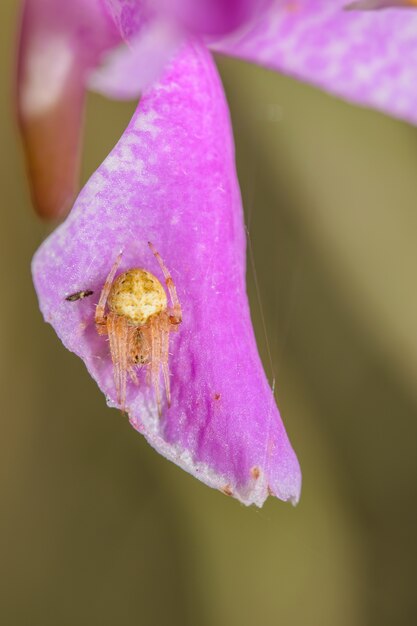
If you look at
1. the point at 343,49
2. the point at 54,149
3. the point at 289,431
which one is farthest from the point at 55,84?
the point at 289,431

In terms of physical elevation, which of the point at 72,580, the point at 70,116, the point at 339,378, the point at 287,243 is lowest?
the point at 72,580

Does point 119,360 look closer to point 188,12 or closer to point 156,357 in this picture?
point 156,357

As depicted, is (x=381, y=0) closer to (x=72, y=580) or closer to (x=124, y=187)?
(x=124, y=187)

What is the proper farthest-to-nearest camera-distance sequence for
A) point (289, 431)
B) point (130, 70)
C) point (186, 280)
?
point (289, 431)
point (186, 280)
point (130, 70)

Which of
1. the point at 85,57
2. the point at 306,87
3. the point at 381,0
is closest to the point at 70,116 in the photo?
the point at 85,57

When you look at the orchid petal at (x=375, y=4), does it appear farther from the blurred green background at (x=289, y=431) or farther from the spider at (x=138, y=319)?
the blurred green background at (x=289, y=431)

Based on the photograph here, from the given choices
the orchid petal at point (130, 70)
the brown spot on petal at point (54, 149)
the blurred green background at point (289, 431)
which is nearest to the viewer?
the orchid petal at point (130, 70)

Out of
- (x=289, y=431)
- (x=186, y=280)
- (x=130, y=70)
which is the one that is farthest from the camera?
(x=289, y=431)

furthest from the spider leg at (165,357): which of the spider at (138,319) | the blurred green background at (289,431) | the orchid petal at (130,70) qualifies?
the blurred green background at (289,431)
